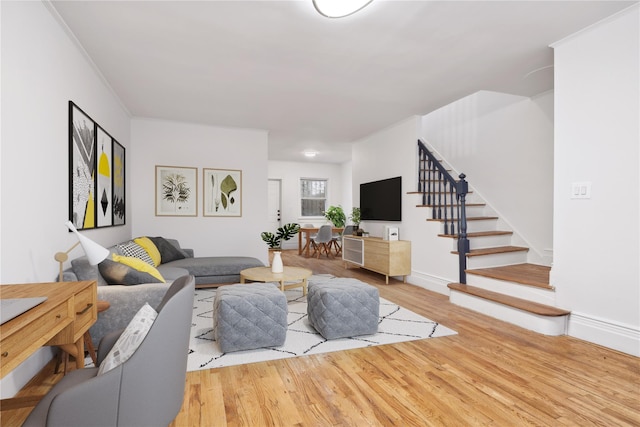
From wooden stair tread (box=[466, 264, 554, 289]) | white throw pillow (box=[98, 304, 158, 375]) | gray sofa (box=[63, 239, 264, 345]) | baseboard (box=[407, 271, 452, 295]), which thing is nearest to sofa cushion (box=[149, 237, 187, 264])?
gray sofa (box=[63, 239, 264, 345])

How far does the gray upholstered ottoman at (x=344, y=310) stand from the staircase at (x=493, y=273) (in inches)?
55.2

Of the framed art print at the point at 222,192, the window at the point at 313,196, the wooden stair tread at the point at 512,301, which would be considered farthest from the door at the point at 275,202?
the wooden stair tread at the point at 512,301

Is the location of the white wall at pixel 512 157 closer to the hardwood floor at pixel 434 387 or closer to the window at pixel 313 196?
the hardwood floor at pixel 434 387

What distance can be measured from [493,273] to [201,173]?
451cm

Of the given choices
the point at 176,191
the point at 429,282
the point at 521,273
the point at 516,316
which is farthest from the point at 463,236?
the point at 176,191

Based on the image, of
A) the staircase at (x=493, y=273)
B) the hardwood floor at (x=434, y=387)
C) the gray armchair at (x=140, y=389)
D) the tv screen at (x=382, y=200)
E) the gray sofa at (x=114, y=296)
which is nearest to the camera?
the gray armchair at (x=140, y=389)

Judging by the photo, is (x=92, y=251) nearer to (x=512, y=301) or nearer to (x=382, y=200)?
(x=512, y=301)

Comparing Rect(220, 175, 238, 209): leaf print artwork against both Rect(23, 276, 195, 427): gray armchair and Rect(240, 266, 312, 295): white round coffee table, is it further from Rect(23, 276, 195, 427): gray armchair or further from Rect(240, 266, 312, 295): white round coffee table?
Rect(23, 276, 195, 427): gray armchair

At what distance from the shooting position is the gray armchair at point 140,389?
953 millimetres

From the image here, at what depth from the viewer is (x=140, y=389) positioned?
1.04 m

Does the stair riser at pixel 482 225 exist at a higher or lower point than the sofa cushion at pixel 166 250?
higher

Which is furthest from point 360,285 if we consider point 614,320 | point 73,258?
point 73,258

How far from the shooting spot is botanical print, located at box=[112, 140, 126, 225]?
409 cm

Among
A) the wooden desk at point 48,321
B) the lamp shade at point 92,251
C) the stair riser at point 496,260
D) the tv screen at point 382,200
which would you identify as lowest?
the stair riser at point 496,260
